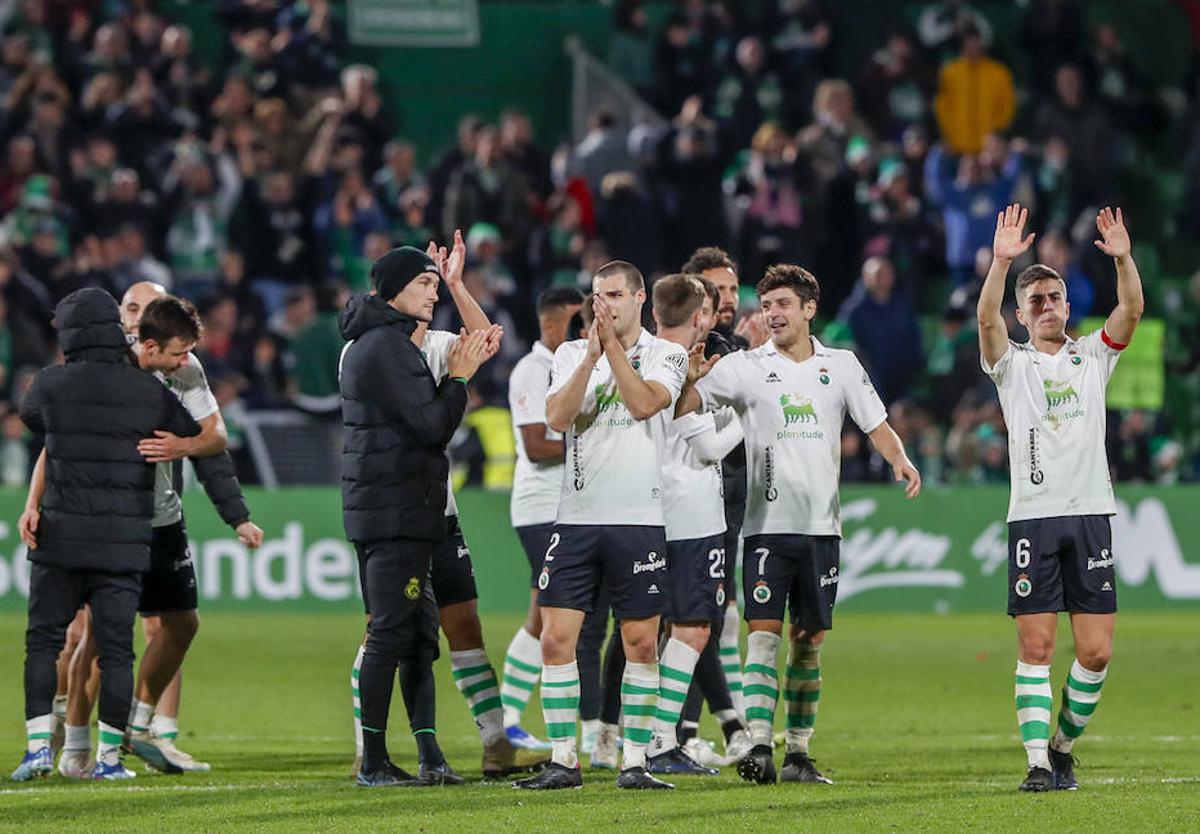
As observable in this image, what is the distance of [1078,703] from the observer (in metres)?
9.82

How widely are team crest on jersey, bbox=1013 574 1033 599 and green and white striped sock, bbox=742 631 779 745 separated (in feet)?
3.76

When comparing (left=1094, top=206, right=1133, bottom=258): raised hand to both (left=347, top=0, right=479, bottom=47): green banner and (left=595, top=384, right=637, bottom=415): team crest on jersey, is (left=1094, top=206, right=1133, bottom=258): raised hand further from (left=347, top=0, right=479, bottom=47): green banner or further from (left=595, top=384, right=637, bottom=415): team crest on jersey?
(left=347, top=0, right=479, bottom=47): green banner

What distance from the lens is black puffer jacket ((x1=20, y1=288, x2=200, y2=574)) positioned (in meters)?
10.4

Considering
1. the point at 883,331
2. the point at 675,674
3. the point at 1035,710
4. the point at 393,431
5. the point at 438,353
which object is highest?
the point at 883,331

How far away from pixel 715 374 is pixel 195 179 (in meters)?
14.2

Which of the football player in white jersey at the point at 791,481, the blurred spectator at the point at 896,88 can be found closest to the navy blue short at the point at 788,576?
the football player in white jersey at the point at 791,481

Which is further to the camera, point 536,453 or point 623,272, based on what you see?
point 536,453

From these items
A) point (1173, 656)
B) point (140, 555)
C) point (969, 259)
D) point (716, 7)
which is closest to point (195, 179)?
point (716, 7)

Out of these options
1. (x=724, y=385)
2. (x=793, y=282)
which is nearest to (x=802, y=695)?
(x=724, y=385)

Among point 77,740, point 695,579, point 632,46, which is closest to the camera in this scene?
point 695,579

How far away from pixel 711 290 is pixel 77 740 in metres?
3.79

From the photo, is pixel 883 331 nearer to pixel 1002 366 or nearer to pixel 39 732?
pixel 1002 366

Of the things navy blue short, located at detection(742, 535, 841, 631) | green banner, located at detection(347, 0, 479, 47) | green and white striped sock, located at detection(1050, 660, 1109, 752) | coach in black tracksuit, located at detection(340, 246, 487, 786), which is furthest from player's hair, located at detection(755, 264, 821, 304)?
green banner, located at detection(347, 0, 479, 47)

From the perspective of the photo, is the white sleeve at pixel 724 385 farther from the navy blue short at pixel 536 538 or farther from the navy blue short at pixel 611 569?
the navy blue short at pixel 536 538
